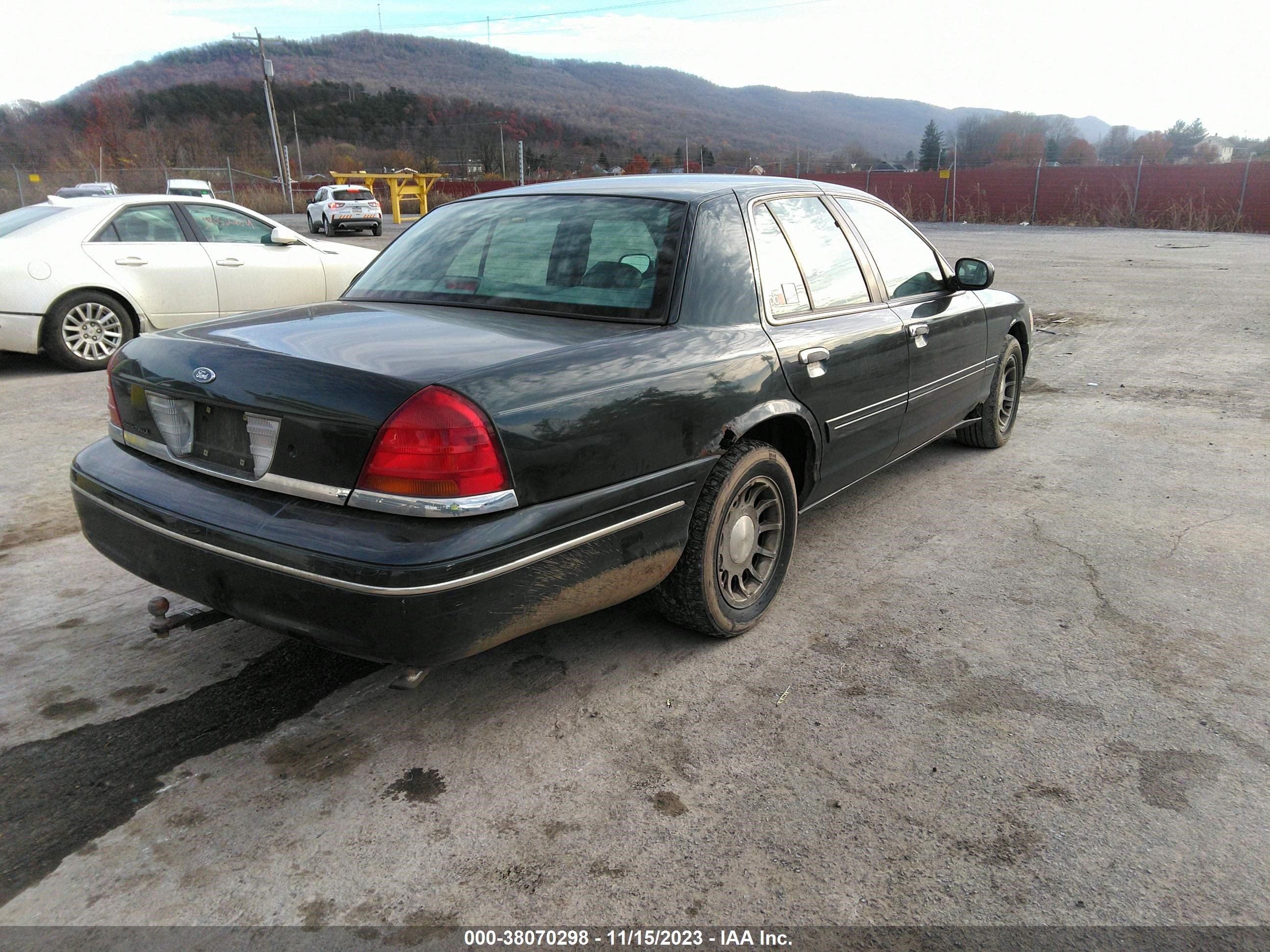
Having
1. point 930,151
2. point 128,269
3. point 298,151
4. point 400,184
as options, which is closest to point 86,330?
point 128,269

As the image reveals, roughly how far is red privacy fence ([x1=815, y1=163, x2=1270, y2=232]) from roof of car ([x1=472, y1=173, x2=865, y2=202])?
2427 cm

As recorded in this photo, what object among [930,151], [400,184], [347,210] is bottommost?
[347,210]

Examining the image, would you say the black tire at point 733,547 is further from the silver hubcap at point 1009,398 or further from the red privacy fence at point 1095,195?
the red privacy fence at point 1095,195

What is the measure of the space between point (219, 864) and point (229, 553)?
0.78m

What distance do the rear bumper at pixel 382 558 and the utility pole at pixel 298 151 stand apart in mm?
52830

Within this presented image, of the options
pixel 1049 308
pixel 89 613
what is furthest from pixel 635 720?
pixel 1049 308

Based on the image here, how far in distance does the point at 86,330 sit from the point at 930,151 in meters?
65.7

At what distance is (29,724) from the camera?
9.02 ft

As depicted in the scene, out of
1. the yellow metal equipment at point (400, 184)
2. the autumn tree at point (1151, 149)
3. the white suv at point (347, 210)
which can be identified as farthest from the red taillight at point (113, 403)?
the autumn tree at point (1151, 149)

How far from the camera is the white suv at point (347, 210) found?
27.7 meters

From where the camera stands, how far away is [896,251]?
14.5 ft

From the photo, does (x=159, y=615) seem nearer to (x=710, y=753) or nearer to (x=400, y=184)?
(x=710, y=753)

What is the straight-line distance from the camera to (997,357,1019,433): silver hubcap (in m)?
5.75

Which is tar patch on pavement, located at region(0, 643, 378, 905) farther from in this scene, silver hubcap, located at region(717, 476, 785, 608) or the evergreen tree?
the evergreen tree
